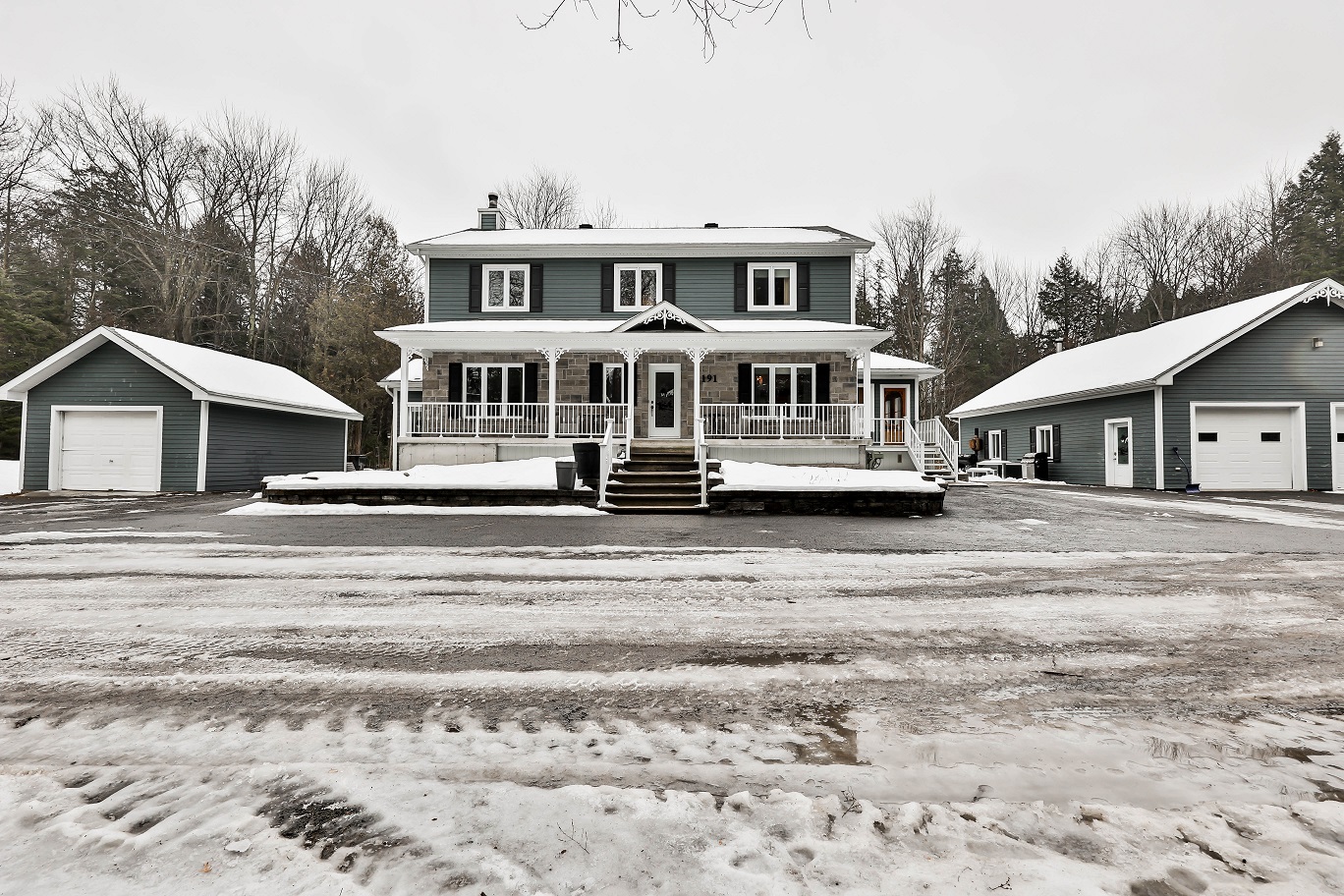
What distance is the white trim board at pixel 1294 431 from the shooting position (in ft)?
51.9

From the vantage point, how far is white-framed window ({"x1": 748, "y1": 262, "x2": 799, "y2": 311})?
17.4 meters

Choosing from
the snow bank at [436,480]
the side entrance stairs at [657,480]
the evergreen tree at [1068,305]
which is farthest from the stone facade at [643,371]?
the evergreen tree at [1068,305]

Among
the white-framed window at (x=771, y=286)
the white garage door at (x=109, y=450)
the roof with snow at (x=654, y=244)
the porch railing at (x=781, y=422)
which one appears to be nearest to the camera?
the porch railing at (x=781, y=422)

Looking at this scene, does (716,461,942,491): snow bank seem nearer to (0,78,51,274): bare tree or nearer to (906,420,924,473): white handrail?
(906,420,924,473): white handrail

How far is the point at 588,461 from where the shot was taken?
453 inches

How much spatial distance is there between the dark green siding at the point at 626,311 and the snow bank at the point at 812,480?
7.30 metres

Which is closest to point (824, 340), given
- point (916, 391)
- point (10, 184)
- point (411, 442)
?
point (916, 391)

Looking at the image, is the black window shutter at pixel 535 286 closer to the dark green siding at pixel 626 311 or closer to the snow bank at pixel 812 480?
the dark green siding at pixel 626 311

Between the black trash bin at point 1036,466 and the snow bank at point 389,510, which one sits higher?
the black trash bin at point 1036,466

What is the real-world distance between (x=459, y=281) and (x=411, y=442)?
229 inches

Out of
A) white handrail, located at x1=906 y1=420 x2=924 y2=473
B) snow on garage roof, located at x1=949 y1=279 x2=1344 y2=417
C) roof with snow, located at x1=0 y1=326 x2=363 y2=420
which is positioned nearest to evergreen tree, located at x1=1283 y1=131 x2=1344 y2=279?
snow on garage roof, located at x1=949 y1=279 x2=1344 y2=417

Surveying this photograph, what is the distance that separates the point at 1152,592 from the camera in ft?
14.5

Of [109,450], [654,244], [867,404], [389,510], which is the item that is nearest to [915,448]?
[867,404]

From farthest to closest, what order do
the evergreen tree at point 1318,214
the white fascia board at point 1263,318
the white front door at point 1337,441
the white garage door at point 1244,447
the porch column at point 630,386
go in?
the evergreen tree at point 1318,214 < the white garage door at point 1244,447 < the white fascia board at point 1263,318 < the white front door at point 1337,441 < the porch column at point 630,386
